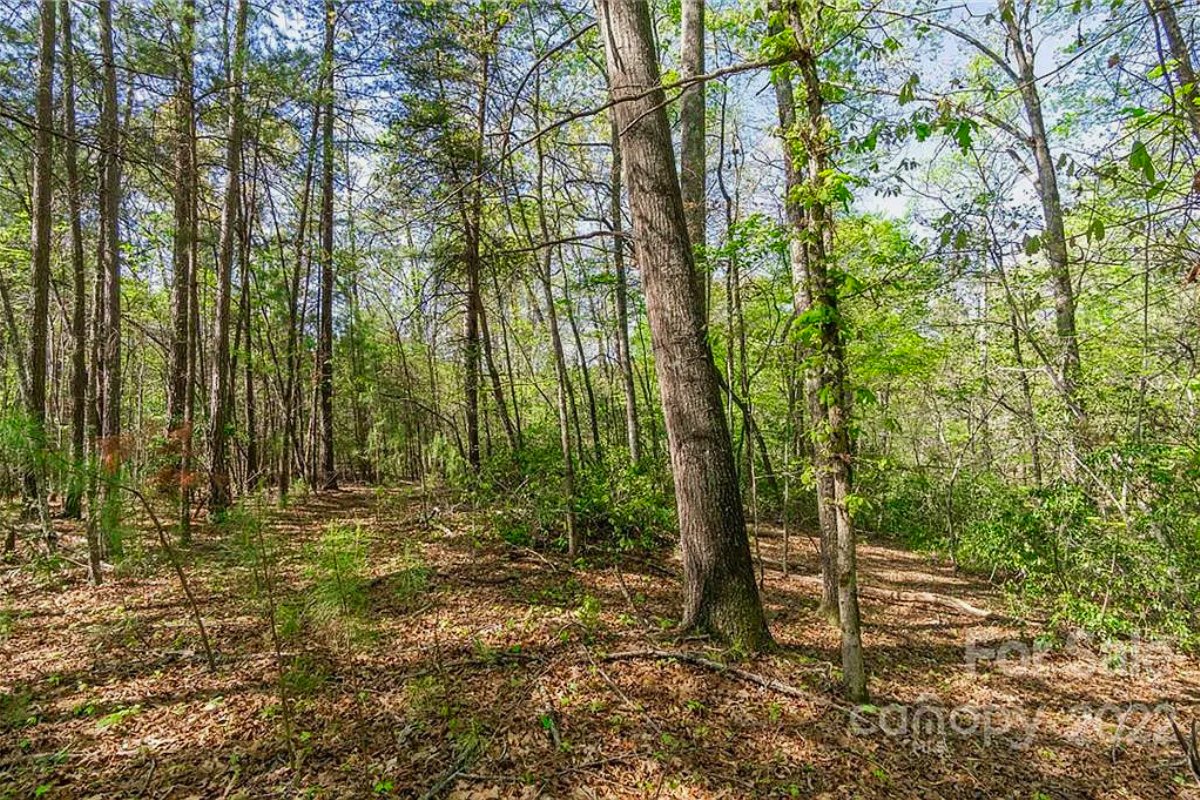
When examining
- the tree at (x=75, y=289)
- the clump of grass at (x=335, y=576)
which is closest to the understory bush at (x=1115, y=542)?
the clump of grass at (x=335, y=576)

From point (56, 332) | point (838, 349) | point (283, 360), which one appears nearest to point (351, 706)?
point (838, 349)

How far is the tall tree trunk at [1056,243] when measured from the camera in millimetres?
4305

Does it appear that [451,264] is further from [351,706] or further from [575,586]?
[351,706]

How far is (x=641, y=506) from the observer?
5.84 m

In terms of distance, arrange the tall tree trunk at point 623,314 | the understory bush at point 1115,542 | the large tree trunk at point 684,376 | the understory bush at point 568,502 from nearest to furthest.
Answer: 1. the large tree trunk at point 684,376
2. the understory bush at point 1115,542
3. the understory bush at point 568,502
4. the tall tree trunk at point 623,314

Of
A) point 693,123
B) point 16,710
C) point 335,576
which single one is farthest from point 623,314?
point 16,710

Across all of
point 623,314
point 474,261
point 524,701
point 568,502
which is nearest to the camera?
point 524,701

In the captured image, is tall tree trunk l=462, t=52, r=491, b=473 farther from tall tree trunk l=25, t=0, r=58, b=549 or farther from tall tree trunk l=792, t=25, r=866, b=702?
tall tree trunk l=25, t=0, r=58, b=549

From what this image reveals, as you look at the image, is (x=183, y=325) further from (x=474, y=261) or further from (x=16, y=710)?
(x=16, y=710)

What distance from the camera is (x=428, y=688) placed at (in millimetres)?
3342

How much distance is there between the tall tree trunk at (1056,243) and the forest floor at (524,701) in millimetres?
2204

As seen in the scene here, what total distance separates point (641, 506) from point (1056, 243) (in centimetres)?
406

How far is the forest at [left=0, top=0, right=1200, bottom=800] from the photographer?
2988 mm

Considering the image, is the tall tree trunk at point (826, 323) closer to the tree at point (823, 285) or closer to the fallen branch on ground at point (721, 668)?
the tree at point (823, 285)
